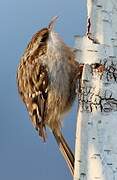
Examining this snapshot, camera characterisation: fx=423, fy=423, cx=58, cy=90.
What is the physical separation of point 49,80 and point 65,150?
25 cm

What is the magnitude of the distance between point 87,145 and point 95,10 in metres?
0.35

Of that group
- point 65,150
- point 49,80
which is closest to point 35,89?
point 49,80

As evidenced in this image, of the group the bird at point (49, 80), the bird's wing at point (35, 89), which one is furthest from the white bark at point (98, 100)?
the bird's wing at point (35, 89)

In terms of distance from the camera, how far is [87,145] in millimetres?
1064

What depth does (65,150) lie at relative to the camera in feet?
4.86

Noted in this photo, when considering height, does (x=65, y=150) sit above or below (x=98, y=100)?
below

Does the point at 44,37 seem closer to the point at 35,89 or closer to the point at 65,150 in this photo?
the point at 35,89

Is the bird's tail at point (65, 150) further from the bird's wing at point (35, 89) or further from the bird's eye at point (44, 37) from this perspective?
the bird's eye at point (44, 37)

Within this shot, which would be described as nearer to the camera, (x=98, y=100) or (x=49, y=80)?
(x=98, y=100)

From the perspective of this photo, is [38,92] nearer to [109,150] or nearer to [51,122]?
[51,122]

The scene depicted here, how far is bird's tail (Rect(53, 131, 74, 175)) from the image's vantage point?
4.63ft

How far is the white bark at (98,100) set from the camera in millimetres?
1051

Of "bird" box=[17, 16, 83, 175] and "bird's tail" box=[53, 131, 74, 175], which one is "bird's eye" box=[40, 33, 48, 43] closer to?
"bird" box=[17, 16, 83, 175]

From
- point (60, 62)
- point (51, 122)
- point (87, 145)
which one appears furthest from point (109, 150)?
point (51, 122)
